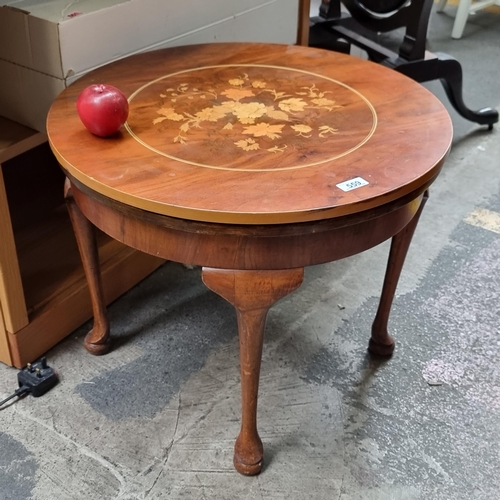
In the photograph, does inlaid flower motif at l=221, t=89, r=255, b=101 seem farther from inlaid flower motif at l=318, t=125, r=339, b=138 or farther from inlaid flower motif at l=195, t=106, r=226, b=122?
inlaid flower motif at l=318, t=125, r=339, b=138

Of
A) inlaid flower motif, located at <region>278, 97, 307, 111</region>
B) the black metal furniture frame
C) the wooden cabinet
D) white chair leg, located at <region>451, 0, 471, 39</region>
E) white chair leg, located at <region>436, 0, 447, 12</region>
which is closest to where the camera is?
inlaid flower motif, located at <region>278, 97, 307, 111</region>

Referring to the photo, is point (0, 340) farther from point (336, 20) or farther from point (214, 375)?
point (336, 20)

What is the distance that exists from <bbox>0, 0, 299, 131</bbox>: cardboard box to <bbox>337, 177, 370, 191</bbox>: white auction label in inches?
21.3

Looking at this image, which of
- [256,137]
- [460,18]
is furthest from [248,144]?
[460,18]

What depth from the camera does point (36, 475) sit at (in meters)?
1.04

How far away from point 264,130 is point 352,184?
0.65 feet

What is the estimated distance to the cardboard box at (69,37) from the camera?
1066mm

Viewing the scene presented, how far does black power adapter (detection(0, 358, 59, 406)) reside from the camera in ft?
3.84

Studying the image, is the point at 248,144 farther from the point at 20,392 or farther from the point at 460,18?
the point at 460,18

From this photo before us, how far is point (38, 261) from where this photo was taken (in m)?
1.34

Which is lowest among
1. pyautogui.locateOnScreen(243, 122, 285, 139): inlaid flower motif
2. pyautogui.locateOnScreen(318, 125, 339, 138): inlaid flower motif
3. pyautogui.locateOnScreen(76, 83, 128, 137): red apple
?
pyautogui.locateOnScreen(243, 122, 285, 139): inlaid flower motif

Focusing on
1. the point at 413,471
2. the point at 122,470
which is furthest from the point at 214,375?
the point at 413,471

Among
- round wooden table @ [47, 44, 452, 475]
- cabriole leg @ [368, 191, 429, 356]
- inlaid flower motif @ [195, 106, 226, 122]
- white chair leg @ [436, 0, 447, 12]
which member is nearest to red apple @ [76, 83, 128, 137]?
round wooden table @ [47, 44, 452, 475]

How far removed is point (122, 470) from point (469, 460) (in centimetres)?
58
